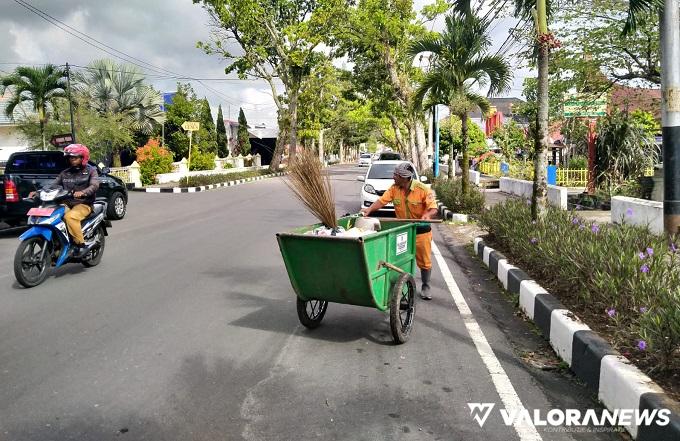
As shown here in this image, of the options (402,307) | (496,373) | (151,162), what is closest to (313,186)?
(402,307)

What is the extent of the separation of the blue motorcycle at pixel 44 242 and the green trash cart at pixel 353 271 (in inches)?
144

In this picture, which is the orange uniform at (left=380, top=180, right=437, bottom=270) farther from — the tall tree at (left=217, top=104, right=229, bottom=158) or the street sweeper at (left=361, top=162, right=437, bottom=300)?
the tall tree at (left=217, top=104, right=229, bottom=158)

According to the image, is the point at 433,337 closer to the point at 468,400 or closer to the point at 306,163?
the point at 468,400

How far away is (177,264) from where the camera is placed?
8047 mm

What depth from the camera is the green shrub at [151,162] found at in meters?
26.8

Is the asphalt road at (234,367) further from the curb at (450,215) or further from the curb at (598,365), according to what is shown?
the curb at (450,215)

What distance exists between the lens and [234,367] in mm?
4094

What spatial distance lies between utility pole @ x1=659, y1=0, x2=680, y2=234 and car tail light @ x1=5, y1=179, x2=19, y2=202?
36.0 ft

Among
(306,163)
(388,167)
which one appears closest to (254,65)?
(388,167)

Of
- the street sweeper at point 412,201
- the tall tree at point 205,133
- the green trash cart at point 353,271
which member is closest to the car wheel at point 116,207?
the street sweeper at point 412,201

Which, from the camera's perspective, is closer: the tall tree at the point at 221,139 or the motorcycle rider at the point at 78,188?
the motorcycle rider at the point at 78,188

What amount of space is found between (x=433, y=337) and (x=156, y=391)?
7.68 feet

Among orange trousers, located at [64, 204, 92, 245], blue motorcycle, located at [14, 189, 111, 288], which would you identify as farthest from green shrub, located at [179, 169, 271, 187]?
blue motorcycle, located at [14, 189, 111, 288]

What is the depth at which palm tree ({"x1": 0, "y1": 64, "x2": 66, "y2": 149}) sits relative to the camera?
25.4m
